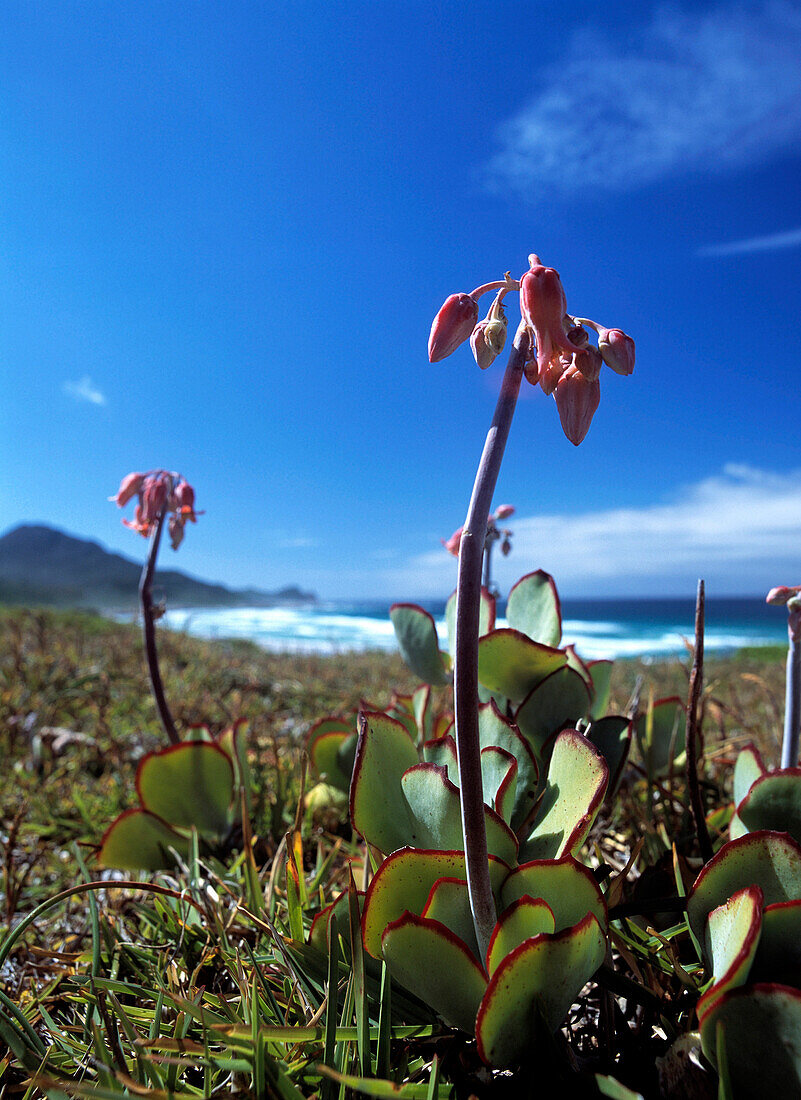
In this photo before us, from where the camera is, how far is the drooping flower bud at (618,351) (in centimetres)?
79

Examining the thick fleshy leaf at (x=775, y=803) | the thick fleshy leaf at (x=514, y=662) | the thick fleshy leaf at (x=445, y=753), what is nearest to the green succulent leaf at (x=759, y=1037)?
the thick fleshy leaf at (x=775, y=803)

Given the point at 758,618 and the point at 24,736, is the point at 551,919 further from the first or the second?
the point at 758,618

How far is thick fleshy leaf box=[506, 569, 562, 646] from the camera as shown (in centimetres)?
143

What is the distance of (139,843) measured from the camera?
68.1 inches

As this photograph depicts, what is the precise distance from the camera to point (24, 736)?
122 inches

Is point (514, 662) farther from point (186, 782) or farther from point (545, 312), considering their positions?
point (186, 782)

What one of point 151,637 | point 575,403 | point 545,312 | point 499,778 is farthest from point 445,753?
point 151,637

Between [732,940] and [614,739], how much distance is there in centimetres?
45

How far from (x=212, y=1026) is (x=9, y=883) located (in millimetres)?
1087

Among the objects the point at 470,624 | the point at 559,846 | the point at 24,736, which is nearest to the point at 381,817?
the point at 559,846

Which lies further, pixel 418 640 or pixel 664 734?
pixel 664 734

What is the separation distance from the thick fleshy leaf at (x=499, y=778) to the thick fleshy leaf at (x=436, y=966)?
0.83ft

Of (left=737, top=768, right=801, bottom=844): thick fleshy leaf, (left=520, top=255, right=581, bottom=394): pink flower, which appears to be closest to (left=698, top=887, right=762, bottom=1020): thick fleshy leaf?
(left=737, top=768, right=801, bottom=844): thick fleshy leaf

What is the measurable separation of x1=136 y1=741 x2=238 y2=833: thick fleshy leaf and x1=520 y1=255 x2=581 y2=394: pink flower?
141 cm
